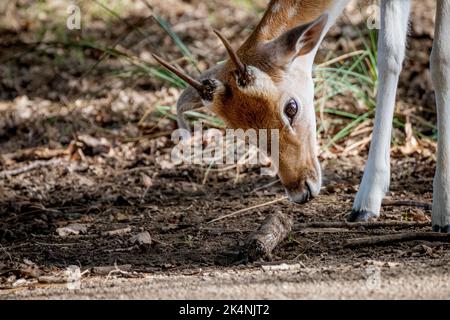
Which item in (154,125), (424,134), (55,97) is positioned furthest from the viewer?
(55,97)

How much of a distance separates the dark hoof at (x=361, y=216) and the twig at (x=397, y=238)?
2.16 feet

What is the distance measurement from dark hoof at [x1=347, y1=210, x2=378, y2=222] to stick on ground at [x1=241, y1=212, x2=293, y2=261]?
61 cm

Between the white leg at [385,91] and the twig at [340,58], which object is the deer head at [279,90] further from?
the twig at [340,58]

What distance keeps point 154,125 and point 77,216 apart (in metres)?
2.26

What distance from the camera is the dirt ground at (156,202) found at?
4.25m

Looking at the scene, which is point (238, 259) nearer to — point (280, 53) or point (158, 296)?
point (158, 296)

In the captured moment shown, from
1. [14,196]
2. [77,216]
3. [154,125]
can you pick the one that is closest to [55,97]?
[154,125]

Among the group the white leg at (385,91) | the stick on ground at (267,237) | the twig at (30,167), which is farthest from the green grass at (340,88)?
the stick on ground at (267,237)

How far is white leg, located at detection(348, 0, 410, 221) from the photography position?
571 cm

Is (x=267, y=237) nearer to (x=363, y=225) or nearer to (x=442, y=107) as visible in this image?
(x=363, y=225)

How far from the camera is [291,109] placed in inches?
209

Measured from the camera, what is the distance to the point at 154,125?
8.41 meters

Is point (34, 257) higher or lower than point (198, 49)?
lower

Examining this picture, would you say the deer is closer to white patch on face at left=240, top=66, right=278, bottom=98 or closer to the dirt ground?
white patch on face at left=240, top=66, right=278, bottom=98
